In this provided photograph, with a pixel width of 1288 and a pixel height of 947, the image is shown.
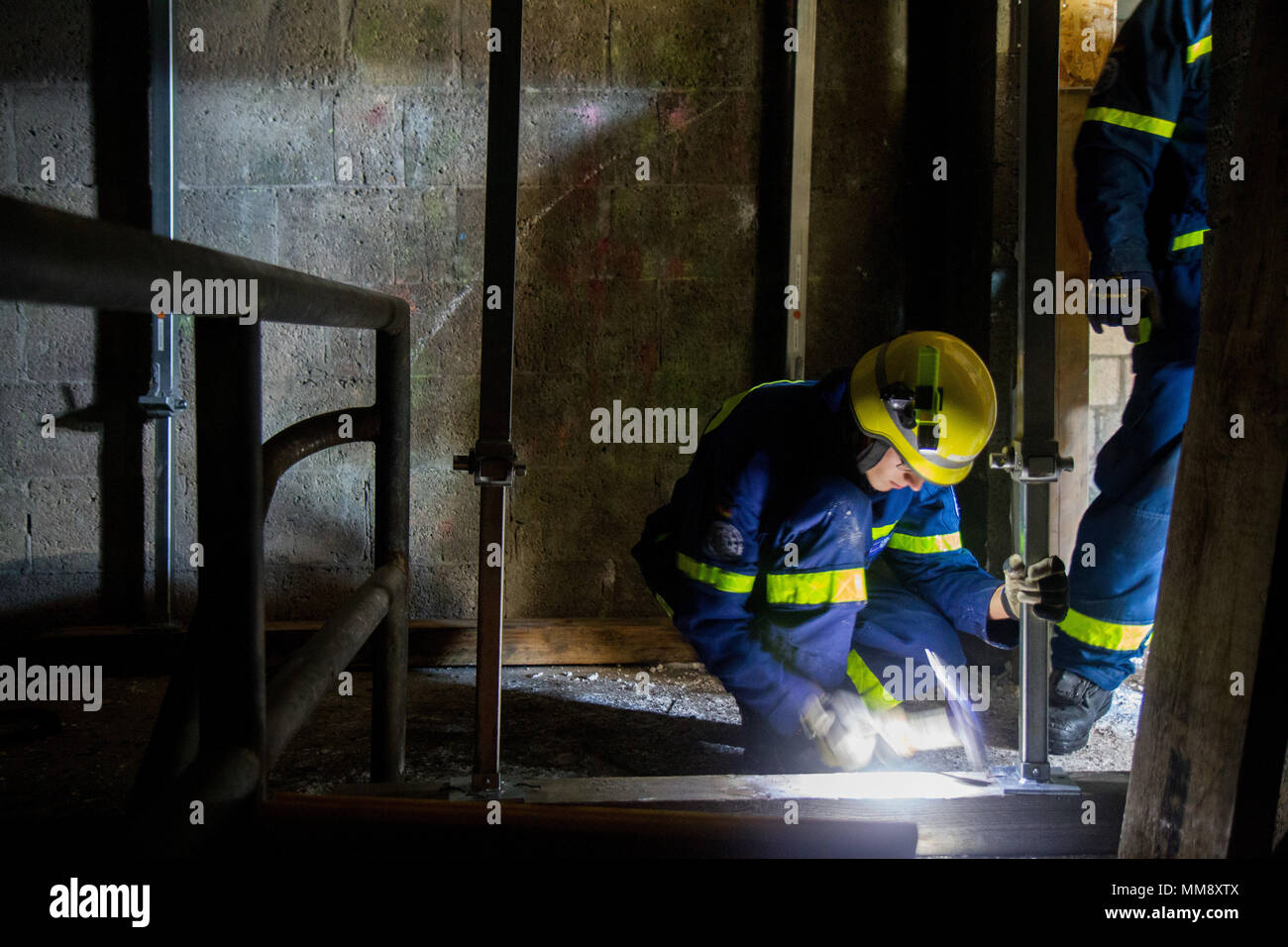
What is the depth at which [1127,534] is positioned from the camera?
91.8 inches

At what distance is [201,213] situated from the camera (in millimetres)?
3223

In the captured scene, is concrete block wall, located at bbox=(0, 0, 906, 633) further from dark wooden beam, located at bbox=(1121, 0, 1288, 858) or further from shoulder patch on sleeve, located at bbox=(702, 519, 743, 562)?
dark wooden beam, located at bbox=(1121, 0, 1288, 858)

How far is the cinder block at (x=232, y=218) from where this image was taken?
10.6ft

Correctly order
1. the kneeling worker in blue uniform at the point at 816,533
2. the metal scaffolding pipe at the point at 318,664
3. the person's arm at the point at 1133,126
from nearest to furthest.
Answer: the metal scaffolding pipe at the point at 318,664, the kneeling worker in blue uniform at the point at 816,533, the person's arm at the point at 1133,126

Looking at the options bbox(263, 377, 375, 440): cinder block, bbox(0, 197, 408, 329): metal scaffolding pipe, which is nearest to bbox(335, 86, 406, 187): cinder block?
bbox(263, 377, 375, 440): cinder block

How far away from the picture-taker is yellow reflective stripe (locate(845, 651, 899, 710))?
2.33 metres

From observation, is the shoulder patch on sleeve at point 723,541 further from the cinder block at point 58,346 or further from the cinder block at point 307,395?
the cinder block at point 58,346

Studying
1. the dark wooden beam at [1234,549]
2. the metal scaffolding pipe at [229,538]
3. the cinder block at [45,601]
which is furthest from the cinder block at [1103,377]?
the cinder block at [45,601]

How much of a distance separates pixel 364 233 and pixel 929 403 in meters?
2.28

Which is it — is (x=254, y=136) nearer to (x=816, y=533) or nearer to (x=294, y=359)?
(x=294, y=359)

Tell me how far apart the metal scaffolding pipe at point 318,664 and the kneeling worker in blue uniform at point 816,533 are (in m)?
0.82

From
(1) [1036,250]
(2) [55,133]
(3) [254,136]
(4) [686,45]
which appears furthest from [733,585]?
(2) [55,133]

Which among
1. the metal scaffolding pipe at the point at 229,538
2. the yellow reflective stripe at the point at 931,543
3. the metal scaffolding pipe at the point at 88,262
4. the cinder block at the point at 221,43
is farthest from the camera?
the cinder block at the point at 221,43

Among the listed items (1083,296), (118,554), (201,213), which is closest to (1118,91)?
(1083,296)
